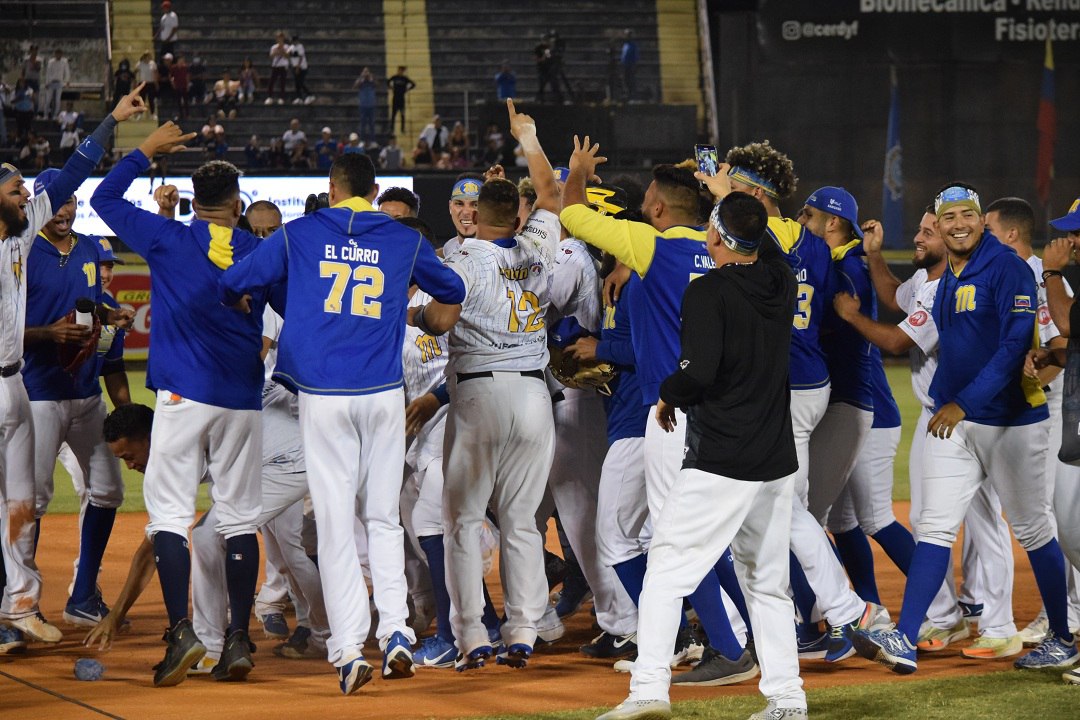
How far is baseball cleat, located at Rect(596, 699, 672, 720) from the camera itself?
5.19 meters

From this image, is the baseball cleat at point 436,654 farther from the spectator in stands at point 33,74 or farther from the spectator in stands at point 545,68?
the spectator in stands at point 33,74

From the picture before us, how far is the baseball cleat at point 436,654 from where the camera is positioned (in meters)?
6.71

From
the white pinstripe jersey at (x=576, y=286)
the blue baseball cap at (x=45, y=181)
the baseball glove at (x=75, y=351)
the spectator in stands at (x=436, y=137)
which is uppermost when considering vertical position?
the spectator in stands at (x=436, y=137)

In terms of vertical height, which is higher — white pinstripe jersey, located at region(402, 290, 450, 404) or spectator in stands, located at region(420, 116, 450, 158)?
spectator in stands, located at region(420, 116, 450, 158)

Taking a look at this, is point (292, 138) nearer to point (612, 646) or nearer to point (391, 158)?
point (391, 158)

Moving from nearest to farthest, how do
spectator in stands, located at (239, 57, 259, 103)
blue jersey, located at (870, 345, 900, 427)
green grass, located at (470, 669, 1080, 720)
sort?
green grass, located at (470, 669, 1080, 720), blue jersey, located at (870, 345, 900, 427), spectator in stands, located at (239, 57, 259, 103)

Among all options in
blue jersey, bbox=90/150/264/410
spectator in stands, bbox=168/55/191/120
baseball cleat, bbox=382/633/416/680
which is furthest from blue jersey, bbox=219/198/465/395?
spectator in stands, bbox=168/55/191/120

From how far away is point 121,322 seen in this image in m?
7.72

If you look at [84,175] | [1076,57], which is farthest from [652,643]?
[1076,57]

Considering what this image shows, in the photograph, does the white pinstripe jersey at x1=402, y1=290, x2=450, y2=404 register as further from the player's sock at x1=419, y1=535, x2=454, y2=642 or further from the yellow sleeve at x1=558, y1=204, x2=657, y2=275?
the yellow sleeve at x1=558, y1=204, x2=657, y2=275

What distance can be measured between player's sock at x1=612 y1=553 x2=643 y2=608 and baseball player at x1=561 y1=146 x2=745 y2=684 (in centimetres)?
41

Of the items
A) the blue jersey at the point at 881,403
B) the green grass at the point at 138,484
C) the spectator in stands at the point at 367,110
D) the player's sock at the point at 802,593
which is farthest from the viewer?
the spectator in stands at the point at 367,110

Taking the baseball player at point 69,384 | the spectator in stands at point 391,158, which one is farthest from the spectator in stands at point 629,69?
the baseball player at point 69,384

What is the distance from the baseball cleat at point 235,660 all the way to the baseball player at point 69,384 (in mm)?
1536
